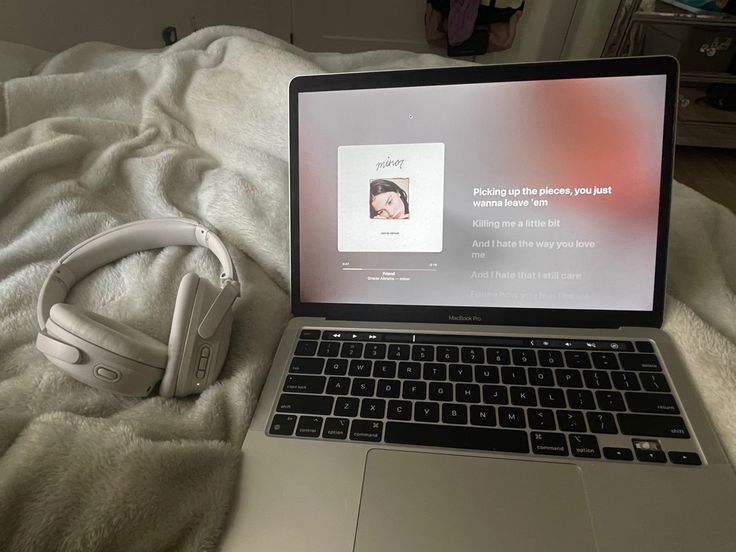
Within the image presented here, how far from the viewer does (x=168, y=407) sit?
466 mm

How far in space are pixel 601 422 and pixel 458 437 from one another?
0.13 metres

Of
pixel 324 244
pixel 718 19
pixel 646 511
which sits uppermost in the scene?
pixel 718 19

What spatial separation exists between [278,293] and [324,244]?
9cm

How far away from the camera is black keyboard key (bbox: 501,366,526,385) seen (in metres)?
0.51

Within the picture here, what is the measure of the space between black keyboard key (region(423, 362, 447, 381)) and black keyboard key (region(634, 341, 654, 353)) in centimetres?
21

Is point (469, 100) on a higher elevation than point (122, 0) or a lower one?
lower

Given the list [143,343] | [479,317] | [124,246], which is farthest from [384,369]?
[124,246]

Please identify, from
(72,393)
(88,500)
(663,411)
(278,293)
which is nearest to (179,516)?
(88,500)

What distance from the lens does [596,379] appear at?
19.9 inches

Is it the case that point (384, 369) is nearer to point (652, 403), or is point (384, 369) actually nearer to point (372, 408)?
point (372, 408)

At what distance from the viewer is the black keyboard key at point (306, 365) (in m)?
0.53

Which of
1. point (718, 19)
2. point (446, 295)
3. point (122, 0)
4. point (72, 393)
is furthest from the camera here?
point (718, 19)

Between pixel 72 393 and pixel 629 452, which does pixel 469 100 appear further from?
pixel 72 393

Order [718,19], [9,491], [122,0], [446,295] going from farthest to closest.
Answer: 1. [718,19]
2. [122,0]
3. [446,295]
4. [9,491]
